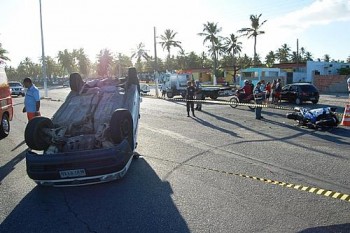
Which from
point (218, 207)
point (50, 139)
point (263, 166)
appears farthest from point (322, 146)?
point (50, 139)

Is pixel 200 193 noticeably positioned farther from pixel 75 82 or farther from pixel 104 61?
pixel 104 61

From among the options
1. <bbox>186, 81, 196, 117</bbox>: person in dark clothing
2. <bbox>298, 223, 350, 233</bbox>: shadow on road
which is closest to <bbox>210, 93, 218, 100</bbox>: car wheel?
<bbox>186, 81, 196, 117</bbox>: person in dark clothing

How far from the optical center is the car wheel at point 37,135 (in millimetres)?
6438

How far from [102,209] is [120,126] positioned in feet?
5.68

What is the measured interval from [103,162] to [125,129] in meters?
1.03

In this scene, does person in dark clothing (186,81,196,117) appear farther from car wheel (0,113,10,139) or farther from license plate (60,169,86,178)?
license plate (60,169,86,178)

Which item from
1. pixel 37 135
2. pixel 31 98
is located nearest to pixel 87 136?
pixel 37 135

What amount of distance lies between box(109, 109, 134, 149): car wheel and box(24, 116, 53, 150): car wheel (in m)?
1.40

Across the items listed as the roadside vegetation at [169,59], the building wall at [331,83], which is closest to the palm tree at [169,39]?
the roadside vegetation at [169,59]

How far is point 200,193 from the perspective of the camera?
5.45 metres

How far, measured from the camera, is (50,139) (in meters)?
6.62

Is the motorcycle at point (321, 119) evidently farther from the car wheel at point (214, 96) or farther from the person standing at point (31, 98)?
the car wheel at point (214, 96)

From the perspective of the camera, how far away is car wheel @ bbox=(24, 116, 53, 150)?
21.1 feet

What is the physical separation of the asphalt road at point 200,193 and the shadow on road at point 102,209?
0.04 feet
